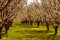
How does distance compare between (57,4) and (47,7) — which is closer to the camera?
(57,4)

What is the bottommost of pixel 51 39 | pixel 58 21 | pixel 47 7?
pixel 51 39

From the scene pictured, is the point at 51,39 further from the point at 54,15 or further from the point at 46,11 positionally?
the point at 46,11

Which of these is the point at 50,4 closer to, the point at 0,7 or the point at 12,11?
the point at 12,11

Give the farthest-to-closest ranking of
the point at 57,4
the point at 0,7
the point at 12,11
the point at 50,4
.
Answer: the point at 50,4, the point at 57,4, the point at 12,11, the point at 0,7

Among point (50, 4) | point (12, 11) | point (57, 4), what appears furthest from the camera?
point (50, 4)

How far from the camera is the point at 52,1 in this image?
3012cm

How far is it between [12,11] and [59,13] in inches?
494

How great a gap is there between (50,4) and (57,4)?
2259 mm

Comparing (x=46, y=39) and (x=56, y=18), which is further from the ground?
(x=56, y=18)

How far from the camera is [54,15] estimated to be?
30.3 meters

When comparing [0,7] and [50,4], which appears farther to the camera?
[50,4]

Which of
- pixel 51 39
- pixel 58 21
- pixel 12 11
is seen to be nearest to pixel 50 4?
pixel 58 21

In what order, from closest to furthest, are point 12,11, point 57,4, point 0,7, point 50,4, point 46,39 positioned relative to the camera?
1. point 0,7
2. point 12,11
3. point 46,39
4. point 57,4
5. point 50,4

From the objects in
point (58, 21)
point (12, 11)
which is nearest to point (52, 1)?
point (58, 21)
